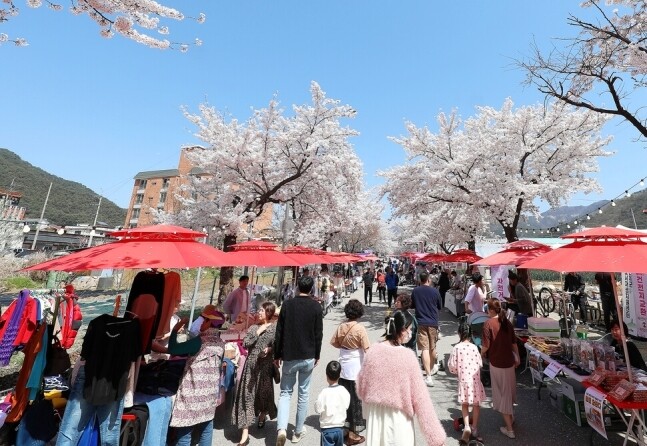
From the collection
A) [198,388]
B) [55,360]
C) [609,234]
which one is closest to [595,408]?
[609,234]

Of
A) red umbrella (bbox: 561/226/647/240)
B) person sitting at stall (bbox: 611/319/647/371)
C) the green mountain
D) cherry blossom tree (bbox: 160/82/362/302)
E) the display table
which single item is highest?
the green mountain

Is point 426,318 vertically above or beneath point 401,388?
above

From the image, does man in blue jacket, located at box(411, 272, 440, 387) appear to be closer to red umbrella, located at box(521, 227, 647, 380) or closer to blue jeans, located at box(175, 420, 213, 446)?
red umbrella, located at box(521, 227, 647, 380)

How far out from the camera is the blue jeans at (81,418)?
301cm

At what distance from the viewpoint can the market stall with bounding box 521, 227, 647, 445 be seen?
3.42 meters

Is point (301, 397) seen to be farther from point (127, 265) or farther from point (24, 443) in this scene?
point (24, 443)

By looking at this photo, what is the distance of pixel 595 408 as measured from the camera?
382 centimetres

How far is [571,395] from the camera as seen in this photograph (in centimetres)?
454

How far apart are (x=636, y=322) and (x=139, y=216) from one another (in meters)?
71.8

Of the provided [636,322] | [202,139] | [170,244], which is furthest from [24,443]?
[636,322]

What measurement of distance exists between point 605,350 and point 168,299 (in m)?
6.30

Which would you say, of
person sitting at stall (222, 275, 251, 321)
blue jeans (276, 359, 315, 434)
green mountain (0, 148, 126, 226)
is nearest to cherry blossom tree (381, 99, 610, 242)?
person sitting at stall (222, 275, 251, 321)

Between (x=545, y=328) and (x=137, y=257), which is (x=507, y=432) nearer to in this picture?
(x=545, y=328)

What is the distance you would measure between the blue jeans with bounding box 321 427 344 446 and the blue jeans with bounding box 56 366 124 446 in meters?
2.05
